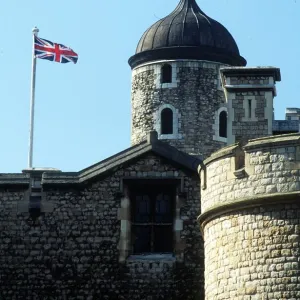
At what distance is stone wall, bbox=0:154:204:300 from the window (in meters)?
0.31

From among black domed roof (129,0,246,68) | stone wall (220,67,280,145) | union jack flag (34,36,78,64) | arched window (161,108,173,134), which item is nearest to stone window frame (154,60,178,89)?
black domed roof (129,0,246,68)

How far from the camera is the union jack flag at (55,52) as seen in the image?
39312 millimetres

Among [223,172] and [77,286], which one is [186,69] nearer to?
[77,286]

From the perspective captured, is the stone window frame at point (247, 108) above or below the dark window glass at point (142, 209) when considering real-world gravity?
above

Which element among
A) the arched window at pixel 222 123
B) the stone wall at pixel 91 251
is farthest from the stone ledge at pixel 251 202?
the arched window at pixel 222 123

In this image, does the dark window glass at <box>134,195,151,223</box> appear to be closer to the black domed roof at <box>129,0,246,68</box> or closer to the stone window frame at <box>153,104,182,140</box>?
the stone window frame at <box>153,104,182,140</box>

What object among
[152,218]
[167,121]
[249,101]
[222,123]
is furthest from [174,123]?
[152,218]

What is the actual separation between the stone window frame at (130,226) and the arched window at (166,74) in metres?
11.8

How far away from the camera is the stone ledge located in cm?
2211

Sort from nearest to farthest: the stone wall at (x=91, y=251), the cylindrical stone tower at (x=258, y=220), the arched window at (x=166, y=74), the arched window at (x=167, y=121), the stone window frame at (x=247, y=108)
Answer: the cylindrical stone tower at (x=258, y=220), the stone wall at (x=91, y=251), the stone window frame at (x=247, y=108), the arched window at (x=167, y=121), the arched window at (x=166, y=74)

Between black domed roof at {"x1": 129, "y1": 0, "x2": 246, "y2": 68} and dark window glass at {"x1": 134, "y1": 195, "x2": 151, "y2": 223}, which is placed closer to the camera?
dark window glass at {"x1": 134, "y1": 195, "x2": 151, "y2": 223}

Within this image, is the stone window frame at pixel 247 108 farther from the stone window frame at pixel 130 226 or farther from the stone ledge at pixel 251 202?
the stone ledge at pixel 251 202

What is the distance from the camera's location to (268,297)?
22.0 m

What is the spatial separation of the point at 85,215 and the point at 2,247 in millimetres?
1803
